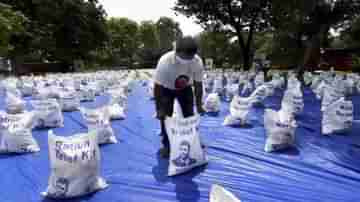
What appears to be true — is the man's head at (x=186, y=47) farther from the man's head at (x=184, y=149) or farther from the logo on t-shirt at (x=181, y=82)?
the man's head at (x=184, y=149)

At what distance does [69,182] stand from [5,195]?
54 centimetres

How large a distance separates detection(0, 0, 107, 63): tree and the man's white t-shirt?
1968 cm

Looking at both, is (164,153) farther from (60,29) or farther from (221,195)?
(60,29)

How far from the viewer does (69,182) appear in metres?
2.27

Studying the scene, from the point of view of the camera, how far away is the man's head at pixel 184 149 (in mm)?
2668

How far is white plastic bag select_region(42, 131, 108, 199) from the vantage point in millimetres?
2258

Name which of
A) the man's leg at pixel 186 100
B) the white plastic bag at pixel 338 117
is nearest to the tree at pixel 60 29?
the man's leg at pixel 186 100

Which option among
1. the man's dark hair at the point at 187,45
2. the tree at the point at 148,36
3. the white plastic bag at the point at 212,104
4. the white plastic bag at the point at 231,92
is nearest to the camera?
the man's dark hair at the point at 187,45

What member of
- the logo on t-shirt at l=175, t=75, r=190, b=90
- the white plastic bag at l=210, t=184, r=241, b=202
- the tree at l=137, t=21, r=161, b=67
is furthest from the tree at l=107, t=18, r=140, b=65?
the white plastic bag at l=210, t=184, r=241, b=202

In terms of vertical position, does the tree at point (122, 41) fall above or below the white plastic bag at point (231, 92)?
above

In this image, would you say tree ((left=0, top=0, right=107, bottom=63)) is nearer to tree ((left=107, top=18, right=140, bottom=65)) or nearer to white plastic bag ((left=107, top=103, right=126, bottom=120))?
tree ((left=107, top=18, right=140, bottom=65))

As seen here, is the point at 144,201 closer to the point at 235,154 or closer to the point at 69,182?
the point at 69,182

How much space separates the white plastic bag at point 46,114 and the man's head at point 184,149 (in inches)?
105

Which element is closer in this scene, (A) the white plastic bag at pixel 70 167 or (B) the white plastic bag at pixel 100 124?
(A) the white plastic bag at pixel 70 167
